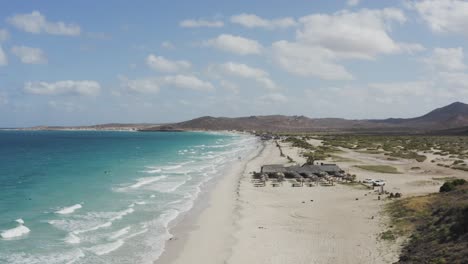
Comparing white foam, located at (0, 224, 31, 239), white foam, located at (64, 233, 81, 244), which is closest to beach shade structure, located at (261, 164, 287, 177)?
white foam, located at (64, 233, 81, 244)

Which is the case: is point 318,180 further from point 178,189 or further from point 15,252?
point 15,252

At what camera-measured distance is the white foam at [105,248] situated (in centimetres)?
2297

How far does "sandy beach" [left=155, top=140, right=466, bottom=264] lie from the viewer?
71.2ft

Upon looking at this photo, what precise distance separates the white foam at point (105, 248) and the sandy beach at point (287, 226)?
274 centimetres

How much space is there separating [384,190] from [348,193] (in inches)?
117

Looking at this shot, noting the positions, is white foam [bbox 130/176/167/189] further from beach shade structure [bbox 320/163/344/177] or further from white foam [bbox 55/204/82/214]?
beach shade structure [bbox 320/163/344/177]

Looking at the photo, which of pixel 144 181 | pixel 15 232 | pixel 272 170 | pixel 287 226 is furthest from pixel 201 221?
pixel 272 170

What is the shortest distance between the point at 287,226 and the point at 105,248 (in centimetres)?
1057

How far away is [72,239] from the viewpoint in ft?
83.5

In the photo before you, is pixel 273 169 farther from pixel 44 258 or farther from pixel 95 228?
pixel 44 258

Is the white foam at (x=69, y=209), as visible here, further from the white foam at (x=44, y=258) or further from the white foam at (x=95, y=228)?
the white foam at (x=44, y=258)

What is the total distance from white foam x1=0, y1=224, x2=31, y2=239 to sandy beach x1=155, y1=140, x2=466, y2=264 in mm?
8687

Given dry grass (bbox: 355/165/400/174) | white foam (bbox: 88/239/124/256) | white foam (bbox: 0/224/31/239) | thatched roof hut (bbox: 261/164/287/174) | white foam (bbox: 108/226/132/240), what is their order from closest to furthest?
1. white foam (bbox: 88/239/124/256)
2. white foam (bbox: 108/226/132/240)
3. white foam (bbox: 0/224/31/239)
4. thatched roof hut (bbox: 261/164/287/174)
5. dry grass (bbox: 355/165/400/174)

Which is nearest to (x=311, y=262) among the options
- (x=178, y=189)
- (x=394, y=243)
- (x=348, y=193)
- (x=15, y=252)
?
(x=394, y=243)
